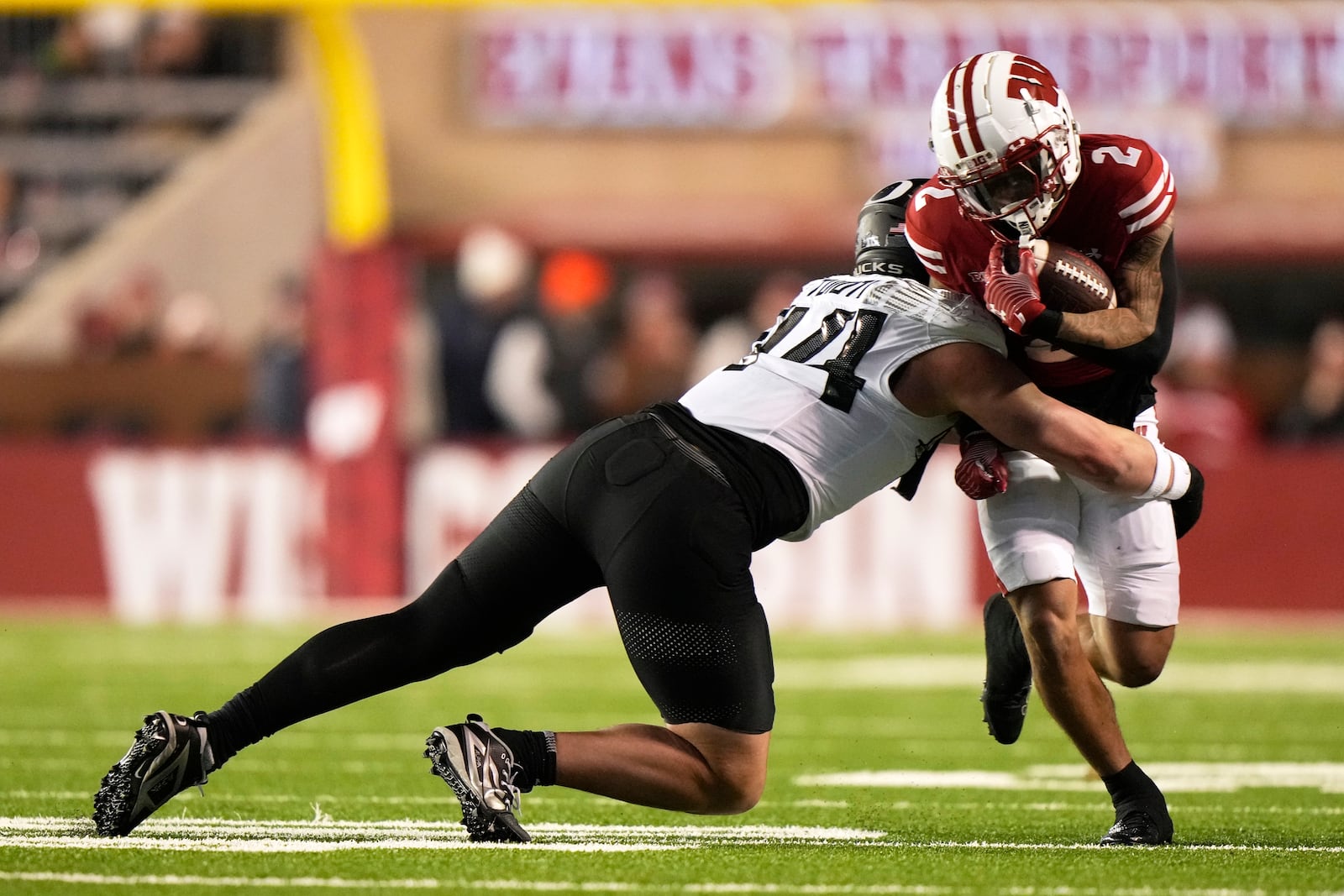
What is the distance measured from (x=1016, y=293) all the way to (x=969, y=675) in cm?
467

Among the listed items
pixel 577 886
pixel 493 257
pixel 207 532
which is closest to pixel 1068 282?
pixel 577 886

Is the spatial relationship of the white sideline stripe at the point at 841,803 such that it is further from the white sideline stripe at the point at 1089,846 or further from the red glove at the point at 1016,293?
the red glove at the point at 1016,293

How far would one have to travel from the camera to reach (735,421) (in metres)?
4.05

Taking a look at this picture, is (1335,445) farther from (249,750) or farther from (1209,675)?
(249,750)

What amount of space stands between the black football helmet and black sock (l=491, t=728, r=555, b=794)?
1.15 m

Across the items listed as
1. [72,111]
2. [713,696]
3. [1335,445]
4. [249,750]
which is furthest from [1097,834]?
[72,111]

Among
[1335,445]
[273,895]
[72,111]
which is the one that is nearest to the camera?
[273,895]

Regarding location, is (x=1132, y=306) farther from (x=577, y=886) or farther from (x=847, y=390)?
(x=577, y=886)

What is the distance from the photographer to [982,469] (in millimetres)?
4273

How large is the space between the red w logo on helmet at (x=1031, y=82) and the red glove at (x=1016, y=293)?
33 cm

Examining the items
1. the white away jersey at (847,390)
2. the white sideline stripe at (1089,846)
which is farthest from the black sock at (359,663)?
the white sideline stripe at (1089,846)

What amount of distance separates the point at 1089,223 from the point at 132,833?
2.22 m

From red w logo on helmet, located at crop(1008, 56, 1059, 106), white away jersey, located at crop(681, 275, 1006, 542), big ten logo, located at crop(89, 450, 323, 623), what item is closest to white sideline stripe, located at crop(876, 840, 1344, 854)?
white away jersey, located at crop(681, 275, 1006, 542)

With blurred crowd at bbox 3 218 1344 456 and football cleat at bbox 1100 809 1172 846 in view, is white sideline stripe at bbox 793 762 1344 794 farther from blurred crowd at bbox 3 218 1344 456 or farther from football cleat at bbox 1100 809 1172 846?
blurred crowd at bbox 3 218 1344 456
